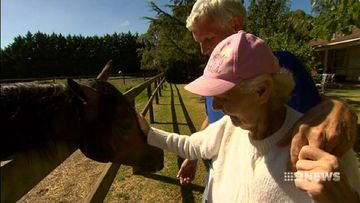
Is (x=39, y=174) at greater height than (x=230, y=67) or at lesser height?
lesser

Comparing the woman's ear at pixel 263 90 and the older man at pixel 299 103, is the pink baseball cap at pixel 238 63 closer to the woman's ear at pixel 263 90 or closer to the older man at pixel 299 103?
the woman's ear at pixel 263 90

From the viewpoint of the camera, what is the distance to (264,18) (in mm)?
19969

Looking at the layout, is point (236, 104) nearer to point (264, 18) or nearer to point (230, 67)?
point (230, 67)

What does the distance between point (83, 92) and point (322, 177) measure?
1204 millimetres

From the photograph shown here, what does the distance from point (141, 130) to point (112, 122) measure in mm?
194

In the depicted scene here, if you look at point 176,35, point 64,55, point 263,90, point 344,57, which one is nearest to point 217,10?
point 263,90

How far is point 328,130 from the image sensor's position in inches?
42.8

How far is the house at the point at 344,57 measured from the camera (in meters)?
23.1

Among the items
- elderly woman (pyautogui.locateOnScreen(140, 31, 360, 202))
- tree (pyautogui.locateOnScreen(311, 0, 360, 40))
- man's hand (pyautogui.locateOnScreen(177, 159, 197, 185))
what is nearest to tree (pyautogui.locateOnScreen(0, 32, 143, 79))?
tree (pyautogui.locateOnScreen(311, 0, 360, 40))

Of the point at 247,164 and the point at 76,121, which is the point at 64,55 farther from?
the point at 247,164

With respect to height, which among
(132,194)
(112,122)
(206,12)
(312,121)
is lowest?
(132,194)

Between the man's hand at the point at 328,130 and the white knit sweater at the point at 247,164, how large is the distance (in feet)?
0.43

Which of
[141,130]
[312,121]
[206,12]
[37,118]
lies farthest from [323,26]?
[37,118]

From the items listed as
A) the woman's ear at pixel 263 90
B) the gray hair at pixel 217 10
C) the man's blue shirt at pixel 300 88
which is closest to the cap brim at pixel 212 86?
the woman's ear at pixel 263 90
